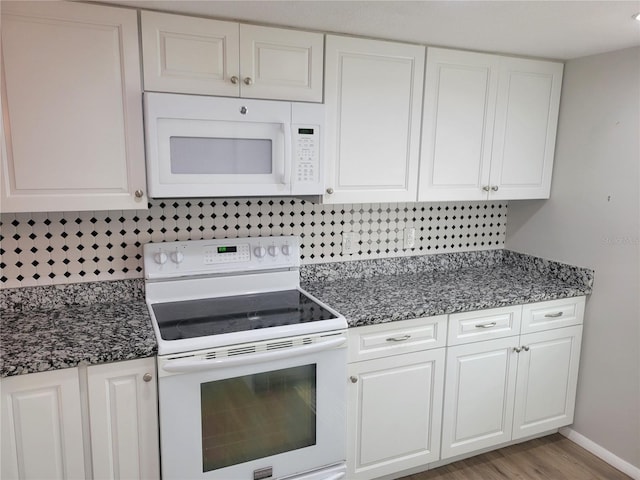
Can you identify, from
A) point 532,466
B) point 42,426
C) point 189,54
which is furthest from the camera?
point 532,466

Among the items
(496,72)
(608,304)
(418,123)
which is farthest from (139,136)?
(608,304)

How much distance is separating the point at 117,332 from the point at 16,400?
1.19 feet

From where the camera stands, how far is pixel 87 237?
6.68 ft

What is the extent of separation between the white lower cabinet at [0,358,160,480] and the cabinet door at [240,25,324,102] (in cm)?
115

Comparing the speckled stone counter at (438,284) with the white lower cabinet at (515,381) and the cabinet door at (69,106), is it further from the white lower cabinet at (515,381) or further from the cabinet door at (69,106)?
the cabinet door at (69,106)

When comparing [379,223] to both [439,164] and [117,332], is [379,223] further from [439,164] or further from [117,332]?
[117,332]

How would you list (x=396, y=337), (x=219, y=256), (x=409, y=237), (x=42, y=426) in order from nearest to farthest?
(x=42, y=426), (x=396, y=337), (x=219, y=256), (x=409, y=237)

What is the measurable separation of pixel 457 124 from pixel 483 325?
0.99 meters

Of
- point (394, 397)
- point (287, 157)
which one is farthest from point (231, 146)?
point (394, 397)

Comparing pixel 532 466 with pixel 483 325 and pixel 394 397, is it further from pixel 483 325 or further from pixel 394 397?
pixel 394 397

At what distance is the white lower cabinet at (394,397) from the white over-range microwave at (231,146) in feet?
2.39

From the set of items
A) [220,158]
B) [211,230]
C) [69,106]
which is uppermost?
[69,106]

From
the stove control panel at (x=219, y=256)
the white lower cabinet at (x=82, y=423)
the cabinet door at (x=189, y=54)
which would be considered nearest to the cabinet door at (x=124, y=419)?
Answer: the white lower cabinet at (x=82, y=423)

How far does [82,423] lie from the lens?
1.62m
